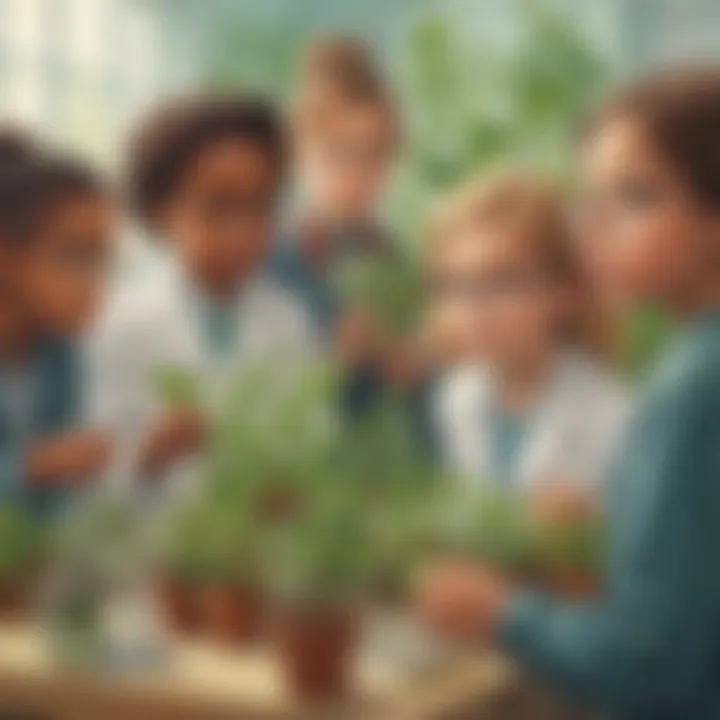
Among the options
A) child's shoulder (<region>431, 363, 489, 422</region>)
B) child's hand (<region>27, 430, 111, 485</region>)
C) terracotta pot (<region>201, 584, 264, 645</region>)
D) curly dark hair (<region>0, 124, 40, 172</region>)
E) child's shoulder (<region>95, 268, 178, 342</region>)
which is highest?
curly dark hair (<region>0, 124, 40, 172</region>)

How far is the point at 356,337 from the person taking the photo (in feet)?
4.74

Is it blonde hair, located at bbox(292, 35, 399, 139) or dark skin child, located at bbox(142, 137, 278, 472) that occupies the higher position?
blonde hair, located at bbox(292, 35, 399, 139)

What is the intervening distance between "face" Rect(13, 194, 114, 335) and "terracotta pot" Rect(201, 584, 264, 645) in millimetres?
278

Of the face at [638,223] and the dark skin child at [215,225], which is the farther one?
the dark skin child at [215,225]

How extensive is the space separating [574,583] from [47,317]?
1.79ft

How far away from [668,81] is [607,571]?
391mm

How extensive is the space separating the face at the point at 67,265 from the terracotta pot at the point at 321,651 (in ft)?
1.13

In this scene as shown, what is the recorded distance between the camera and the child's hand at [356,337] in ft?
4.71

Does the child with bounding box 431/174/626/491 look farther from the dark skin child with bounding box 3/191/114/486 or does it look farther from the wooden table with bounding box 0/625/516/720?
the dark skin child with bounding box 3/191/114/486

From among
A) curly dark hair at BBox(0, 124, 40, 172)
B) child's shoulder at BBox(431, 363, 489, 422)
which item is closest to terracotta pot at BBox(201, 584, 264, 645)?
child's shoulder at BBox(431, 363, 489, 422)

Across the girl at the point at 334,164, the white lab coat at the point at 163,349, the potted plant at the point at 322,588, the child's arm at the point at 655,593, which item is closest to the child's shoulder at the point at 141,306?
the white lab coat at the point at 163,349

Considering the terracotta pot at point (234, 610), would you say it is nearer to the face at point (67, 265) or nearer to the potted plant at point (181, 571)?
the potted plant at point (181, 571)

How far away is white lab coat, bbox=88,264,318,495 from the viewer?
57.7 inches

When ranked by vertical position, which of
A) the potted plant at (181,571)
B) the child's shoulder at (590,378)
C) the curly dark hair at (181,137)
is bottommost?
the potted plant at (181,571)
